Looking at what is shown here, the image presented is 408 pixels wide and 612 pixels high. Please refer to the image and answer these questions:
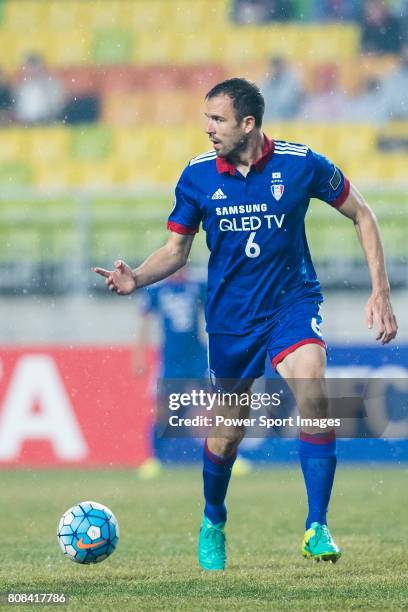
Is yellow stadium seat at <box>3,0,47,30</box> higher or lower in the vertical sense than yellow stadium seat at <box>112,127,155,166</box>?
higher

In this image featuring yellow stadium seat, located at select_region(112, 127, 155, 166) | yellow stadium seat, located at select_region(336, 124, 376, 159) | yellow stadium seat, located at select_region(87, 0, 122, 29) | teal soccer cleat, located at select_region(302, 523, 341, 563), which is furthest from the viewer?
yellow stadium seat, located at select_region(87, 0, 122, 29)

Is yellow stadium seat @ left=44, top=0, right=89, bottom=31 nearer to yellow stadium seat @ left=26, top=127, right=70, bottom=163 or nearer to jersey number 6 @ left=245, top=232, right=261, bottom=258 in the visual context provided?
yellow stadium seat @ left=26, top=127, right=70, bottom=163

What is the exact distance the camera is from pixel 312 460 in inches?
193

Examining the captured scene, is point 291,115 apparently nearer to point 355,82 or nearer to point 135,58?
point 355,82

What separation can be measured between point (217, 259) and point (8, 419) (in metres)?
5.80

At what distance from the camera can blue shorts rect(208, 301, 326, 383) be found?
194 inches

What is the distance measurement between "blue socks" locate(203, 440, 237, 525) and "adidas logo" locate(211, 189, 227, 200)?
1086mm

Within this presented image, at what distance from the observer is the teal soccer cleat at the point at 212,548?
16.3 ft

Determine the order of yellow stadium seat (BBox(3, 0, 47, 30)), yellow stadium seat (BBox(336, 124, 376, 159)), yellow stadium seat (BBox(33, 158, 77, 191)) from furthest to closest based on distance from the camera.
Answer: yellow stadium seat (BBox(3, 0, 47, 30)) < yellow stadium seat (BBox(33, 158, 77, 191)) < yellow stadium seat (BBox(336, 124, 376, 159))

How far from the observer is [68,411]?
10414 mm

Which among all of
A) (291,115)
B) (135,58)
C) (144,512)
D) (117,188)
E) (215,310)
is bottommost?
(144,512)

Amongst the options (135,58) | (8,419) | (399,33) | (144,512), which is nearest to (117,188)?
(135,58)

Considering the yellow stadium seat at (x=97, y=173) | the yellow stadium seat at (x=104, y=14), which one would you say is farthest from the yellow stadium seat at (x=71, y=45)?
the yellow stadium seat at (x=97, y=173)

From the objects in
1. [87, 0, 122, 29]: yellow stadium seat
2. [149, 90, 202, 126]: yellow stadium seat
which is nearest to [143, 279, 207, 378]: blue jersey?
[149, 90, 202, 126]: yellow stadium seat
